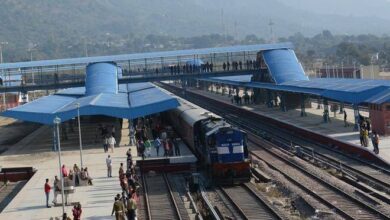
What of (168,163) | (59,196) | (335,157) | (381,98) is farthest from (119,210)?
(381,98)

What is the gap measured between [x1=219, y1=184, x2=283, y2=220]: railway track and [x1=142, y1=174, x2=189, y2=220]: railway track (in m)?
2.21

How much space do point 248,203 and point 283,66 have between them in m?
43.1

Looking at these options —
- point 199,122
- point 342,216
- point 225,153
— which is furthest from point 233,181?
point 342,216

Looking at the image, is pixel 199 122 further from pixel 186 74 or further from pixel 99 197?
pixel 186 74

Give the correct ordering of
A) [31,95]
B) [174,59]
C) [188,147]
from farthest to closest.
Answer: [31,95] < [174,59] < [188,147]

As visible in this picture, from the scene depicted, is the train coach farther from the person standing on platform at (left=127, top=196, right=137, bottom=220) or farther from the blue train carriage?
the person standing on platform at (left=127, top=196, right=137, bottom=220)

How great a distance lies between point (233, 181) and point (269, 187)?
160 cm

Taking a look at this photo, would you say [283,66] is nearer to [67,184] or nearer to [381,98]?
[381,98]

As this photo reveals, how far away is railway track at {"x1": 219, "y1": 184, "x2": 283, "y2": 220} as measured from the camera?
2316 centimetres

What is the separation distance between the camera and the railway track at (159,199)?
24016mm

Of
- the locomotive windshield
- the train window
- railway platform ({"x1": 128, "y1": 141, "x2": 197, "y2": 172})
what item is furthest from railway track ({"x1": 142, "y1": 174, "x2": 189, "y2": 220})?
the locomotive windshield

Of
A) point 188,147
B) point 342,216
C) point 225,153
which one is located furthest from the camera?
point 188,147

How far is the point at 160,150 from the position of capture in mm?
40469

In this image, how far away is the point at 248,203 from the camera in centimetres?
A: 2534
